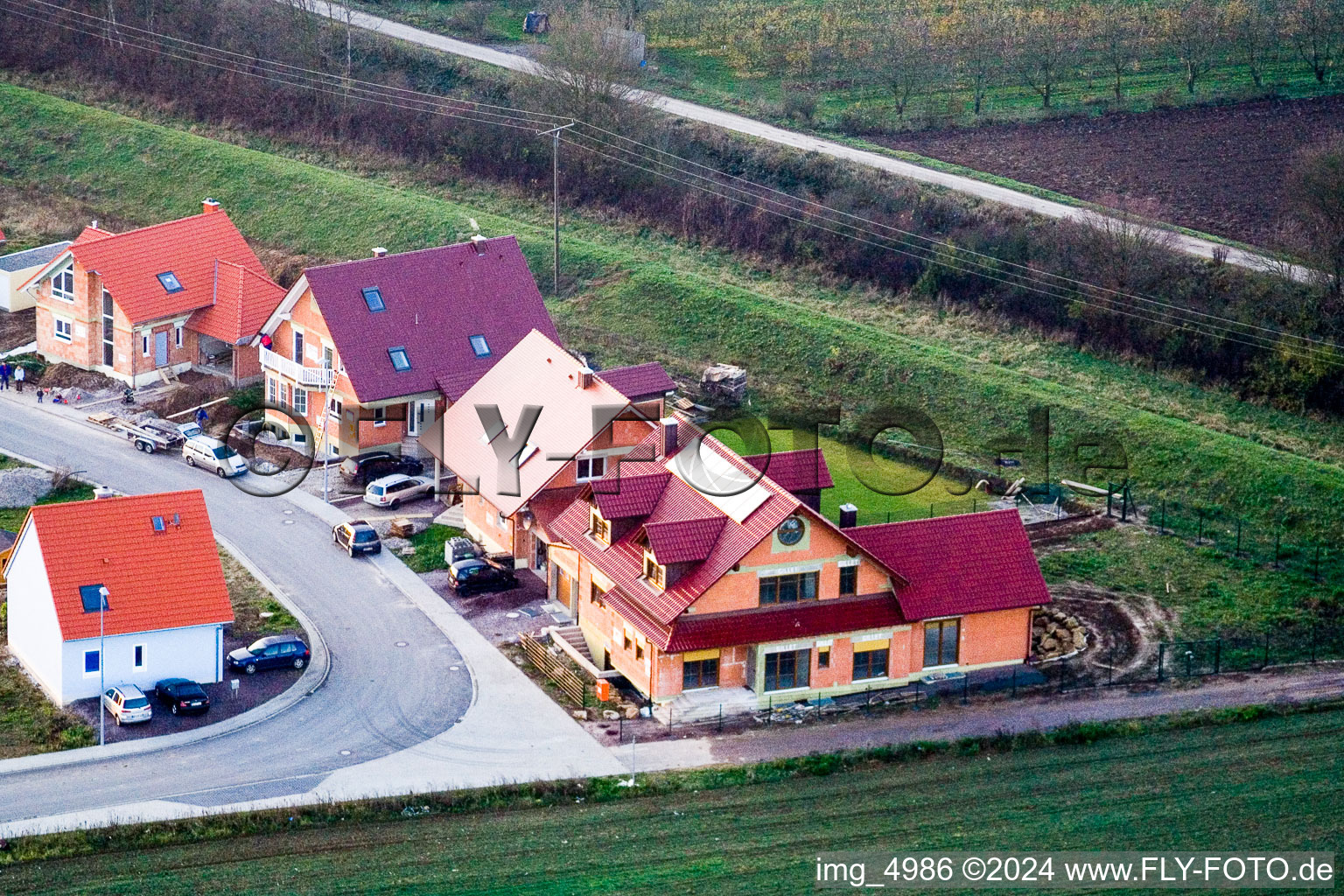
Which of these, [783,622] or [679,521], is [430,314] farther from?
[783,622]

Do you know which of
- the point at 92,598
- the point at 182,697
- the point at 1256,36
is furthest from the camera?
the point at 1256,36

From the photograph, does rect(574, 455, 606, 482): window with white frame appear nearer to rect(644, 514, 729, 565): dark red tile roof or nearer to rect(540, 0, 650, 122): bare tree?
rect(644, 514, 729, 565): dark red tile roof

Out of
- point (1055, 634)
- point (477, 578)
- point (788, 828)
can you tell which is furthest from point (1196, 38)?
point (788, 828)

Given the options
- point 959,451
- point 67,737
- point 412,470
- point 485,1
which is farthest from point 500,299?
point 485,1

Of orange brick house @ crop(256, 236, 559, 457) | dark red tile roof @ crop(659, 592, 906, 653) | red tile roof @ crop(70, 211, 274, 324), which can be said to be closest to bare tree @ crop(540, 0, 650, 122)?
red tile roof @ crop(70, 211, 274, 324)

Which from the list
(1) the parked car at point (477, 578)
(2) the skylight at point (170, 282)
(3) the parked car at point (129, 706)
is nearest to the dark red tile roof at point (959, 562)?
(1) the parked car at point (477, 578)

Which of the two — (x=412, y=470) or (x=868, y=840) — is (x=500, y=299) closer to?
(x=412, y=470)
